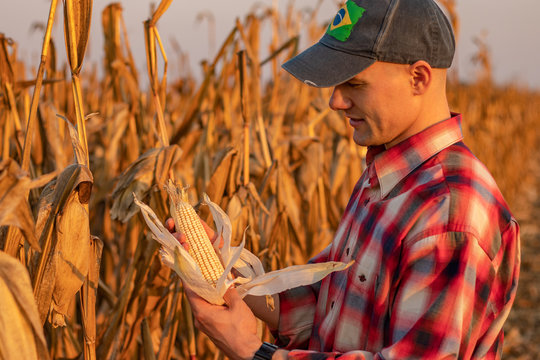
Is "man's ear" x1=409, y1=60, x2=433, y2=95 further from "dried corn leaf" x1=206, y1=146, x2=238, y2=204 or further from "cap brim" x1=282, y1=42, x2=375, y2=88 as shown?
"dried corn leaf" x1=206, y1=146, x2=238, y2=204

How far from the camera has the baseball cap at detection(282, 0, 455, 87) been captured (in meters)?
0.93

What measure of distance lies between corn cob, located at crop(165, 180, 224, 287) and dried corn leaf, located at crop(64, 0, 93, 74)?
31cm

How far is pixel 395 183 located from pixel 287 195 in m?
1.12

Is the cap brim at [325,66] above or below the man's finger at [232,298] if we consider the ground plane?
above

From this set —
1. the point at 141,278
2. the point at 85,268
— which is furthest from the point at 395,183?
the point at 141,278

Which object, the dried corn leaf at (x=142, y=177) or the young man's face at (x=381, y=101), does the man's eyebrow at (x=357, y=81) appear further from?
the dried corn leaf at (x=142, y=177)

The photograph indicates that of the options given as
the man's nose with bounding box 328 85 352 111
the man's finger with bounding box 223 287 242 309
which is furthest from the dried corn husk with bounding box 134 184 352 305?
the man's nose with bounding box 328 85 352 111

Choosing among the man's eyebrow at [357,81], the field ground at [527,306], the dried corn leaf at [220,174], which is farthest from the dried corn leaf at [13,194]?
the field ground at [527,306]

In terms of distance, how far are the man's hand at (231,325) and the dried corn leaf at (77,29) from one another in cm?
46

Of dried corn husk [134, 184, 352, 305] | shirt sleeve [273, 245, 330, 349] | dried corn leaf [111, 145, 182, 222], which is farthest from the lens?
dried corn leaf [111, 145, 182, 222]

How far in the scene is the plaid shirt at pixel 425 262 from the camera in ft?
2.64

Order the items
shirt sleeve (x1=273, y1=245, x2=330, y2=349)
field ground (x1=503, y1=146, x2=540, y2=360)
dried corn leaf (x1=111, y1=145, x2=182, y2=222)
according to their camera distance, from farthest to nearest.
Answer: field ground (x1=503, y1=146, x2=540, y2=360), dried corn leaf (x1=111, y1=145, x2=182, y2=222), shirt sleeve (x1=273, y1=245, x2=330, y2=349)

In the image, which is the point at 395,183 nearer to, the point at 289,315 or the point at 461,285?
the point at 461,285

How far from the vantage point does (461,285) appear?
79cm
